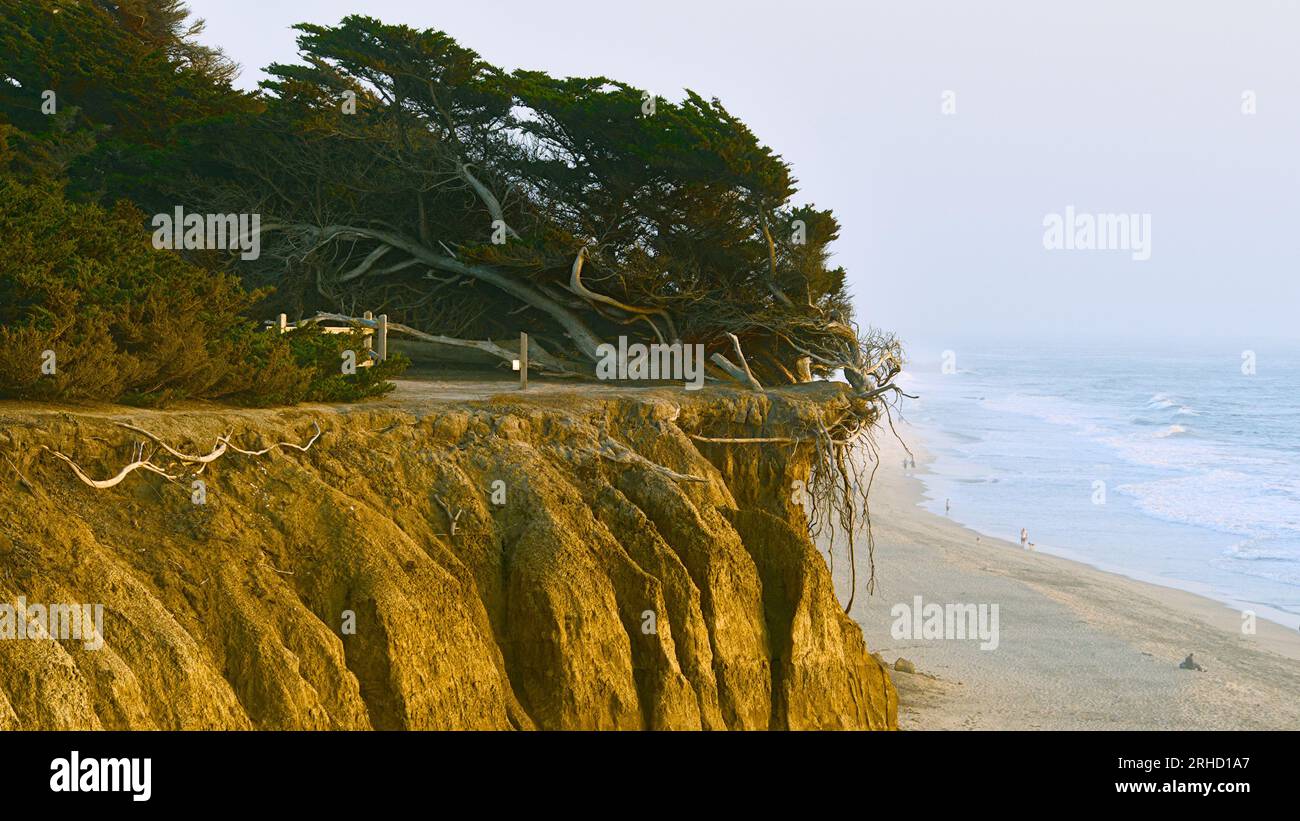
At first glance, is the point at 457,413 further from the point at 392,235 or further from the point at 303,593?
the point at 392,235

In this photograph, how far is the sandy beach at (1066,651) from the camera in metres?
24.0

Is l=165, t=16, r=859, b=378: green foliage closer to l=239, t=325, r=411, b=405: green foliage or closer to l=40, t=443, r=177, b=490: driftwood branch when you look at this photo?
l=239, t=325, r=411, b=405: green foliage

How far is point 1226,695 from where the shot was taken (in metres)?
26.3

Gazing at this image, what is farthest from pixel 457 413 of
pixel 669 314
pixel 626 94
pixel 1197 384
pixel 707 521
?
pixel 1197 384

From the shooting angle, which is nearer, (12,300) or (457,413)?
(12,300)

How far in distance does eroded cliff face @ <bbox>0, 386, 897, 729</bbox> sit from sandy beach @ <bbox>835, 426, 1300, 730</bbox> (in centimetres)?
624

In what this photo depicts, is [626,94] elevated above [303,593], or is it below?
above

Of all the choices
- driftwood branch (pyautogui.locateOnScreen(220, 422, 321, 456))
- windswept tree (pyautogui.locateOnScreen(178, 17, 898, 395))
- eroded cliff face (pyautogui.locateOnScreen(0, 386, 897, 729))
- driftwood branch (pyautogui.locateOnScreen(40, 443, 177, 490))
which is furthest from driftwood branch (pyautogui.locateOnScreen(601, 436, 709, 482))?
windswept tree (pyautogui.locateOnScreen(178, 17, 898, 395))

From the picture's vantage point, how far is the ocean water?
42.2 m

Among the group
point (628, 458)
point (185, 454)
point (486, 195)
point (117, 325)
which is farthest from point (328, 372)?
point (486, 195)

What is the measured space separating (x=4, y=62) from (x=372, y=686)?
2336 centimetres

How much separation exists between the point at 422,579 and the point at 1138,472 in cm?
5589
